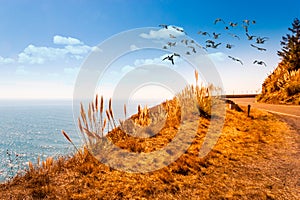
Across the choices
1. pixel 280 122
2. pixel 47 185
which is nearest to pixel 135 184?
pixel 47 185

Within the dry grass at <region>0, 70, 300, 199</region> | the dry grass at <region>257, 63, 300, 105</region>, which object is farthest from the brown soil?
the dry grass at <region>257, 63, 300, 105</region>

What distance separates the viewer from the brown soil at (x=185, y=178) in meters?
3.03

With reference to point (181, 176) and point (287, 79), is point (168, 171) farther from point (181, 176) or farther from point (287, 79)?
point (287, 79)

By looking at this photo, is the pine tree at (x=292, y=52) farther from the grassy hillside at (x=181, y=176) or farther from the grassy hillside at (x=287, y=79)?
the grassy hillside at (x=181, y=176)

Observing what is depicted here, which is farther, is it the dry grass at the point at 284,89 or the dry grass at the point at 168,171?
the dry grass at the point at 284,89

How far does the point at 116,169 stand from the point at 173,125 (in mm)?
2999

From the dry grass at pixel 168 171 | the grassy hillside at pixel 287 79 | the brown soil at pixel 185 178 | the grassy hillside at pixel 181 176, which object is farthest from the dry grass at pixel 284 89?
the brown soil at pixel 185 178

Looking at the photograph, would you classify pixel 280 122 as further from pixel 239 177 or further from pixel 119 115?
pixel 119 115

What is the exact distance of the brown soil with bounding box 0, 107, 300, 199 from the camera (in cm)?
303

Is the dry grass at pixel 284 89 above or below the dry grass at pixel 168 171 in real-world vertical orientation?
above

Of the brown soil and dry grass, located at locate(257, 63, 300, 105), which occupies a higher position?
dry grass, located at locate(257, 63, 300, 105)

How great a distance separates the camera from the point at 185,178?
3.55 m

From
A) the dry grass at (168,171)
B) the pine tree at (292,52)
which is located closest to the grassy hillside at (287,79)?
the pine tree at (292,52)

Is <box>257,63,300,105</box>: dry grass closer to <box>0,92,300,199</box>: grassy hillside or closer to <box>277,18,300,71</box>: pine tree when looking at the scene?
<box>277,18,300,71</box>: pine tree
